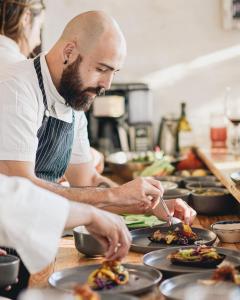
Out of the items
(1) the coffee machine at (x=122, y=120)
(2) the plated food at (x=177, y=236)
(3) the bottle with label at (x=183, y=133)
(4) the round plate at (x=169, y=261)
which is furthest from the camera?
(3) the bottle with label at (x=183, y=133)

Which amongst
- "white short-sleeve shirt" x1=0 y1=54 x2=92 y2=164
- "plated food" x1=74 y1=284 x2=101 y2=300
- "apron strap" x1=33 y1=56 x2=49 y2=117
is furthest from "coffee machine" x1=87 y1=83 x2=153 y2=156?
"plated food" x1=74 y1=284 x2=101 y2=300

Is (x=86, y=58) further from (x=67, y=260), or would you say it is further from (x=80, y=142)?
(x=67, y=260)

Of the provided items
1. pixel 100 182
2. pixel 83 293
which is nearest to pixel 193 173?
pixel 100 182

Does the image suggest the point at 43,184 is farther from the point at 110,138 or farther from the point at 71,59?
the point at 110,138

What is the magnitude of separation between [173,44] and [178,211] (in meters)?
3.18

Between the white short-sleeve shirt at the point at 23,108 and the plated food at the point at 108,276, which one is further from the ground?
the white short-sleeve shirt at the point at 23,108

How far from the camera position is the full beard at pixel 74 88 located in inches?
140

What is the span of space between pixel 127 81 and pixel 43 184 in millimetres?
3249

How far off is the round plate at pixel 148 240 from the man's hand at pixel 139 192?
0.13 metres

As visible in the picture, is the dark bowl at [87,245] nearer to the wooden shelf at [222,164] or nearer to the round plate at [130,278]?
the round plate at [130,278]

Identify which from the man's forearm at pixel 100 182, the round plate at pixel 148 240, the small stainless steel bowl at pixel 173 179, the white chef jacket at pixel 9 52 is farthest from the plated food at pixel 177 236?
the small stainless steel bowl at pixel 173 179

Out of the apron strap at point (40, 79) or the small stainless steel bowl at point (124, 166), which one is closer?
the apron strap at point (40, 79)

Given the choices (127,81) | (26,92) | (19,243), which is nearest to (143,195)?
(26,92)

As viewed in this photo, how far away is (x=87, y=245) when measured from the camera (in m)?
2.98
